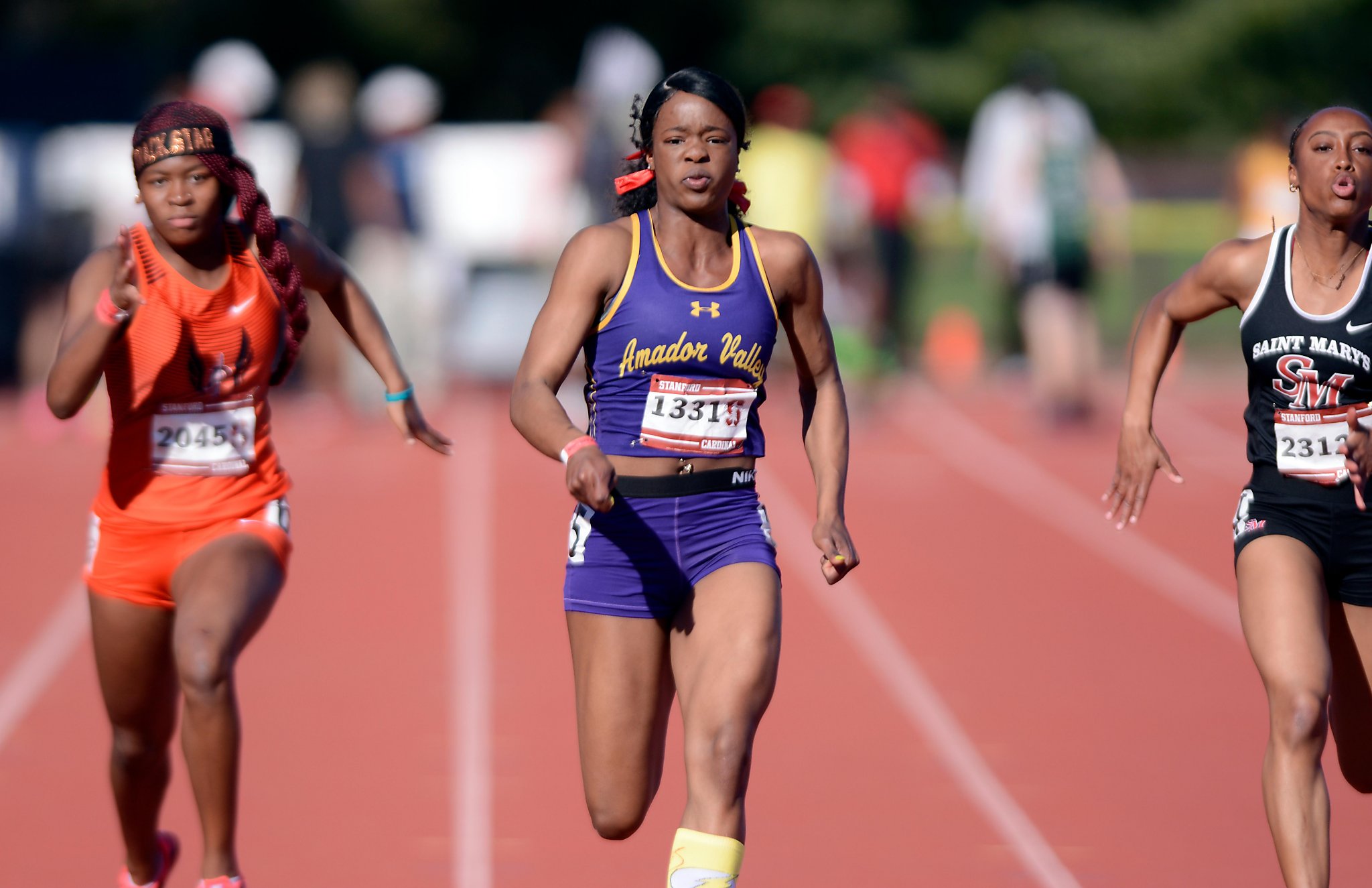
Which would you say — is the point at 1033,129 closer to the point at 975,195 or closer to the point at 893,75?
the point at 975,195

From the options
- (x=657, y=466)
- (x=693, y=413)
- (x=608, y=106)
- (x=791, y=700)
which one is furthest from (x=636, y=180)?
(x=608, y=106)

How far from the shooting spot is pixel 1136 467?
16.0ft

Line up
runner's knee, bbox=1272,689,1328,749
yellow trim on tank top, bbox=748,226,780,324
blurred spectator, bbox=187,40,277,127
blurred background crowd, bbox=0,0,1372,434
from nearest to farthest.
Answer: runner's knee, bbox=1272,689,1328,749
yellow trim on tank top, bbox=748,226,780,324
blurred background crowd, bbox=0,0,1372,434
blurred spectator, bbox=187,40,277,127

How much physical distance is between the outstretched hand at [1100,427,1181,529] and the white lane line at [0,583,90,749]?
13.4 feet

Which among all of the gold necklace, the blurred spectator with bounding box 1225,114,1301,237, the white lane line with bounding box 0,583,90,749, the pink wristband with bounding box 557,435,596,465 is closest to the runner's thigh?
the pink wristband with bounding box 557,435,596,465

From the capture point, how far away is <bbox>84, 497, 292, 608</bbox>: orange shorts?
474cm

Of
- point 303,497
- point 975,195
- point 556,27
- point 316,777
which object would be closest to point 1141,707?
point 316,777

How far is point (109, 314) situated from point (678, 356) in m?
1.41

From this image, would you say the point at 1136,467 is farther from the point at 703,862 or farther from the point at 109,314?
the point at 109,314

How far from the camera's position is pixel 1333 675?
474 cm

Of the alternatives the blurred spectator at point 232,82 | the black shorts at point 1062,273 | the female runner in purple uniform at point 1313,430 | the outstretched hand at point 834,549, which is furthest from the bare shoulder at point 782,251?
the blurred spectator at point 232,82

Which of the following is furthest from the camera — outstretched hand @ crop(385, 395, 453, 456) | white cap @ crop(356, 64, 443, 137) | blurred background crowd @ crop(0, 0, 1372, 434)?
white cap @ crop(356, 64, 443, 137)

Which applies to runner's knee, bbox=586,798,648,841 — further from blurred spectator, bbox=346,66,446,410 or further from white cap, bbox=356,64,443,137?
white cap, bbox=356,64,443,137

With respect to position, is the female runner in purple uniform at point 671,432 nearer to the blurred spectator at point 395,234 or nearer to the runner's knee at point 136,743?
the runner's knee at point 136,743
